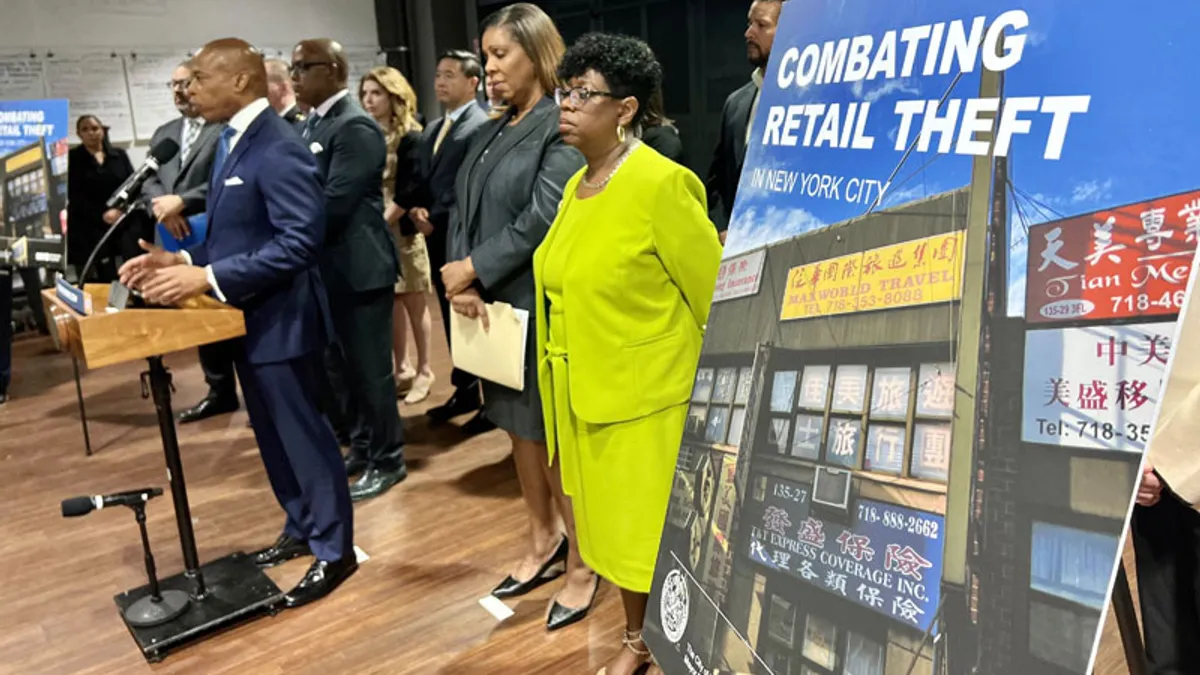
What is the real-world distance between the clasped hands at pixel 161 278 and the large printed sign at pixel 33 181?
2.07 m

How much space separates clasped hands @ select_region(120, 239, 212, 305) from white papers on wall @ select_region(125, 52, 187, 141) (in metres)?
4.70

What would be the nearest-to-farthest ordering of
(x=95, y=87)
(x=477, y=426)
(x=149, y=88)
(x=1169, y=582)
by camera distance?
(x=1169, y=582), (x=477, y=426), (x=95, y=87), (x=149, y=88)

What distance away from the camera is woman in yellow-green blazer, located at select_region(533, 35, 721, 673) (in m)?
1.72

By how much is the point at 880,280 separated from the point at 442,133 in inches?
118

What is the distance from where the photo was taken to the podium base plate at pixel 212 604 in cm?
243

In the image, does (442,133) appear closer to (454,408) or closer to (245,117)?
(454,408)

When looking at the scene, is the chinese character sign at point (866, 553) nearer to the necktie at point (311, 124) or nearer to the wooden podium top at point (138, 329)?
the wooden podium top at point (138, 329)

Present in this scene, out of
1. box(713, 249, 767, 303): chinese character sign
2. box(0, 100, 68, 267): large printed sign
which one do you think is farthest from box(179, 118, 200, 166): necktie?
box(713, 249, 767, 303): chinese character sign

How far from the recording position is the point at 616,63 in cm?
175

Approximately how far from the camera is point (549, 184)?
221 centimetres

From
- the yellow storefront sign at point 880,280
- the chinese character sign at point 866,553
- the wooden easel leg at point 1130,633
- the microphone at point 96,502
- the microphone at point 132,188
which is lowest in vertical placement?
the microphone at point 96,502

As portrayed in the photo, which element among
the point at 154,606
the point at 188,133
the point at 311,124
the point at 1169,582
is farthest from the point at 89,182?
the point at 1169,582

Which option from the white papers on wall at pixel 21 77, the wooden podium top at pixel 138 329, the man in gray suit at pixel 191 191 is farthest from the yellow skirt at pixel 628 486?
the white papers on wall at pixel 21 77

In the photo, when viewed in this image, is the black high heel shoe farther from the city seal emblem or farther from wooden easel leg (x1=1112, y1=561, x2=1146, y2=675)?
wooden easel leg (x1=1112, y1=561, x2=1146, y2=675)
